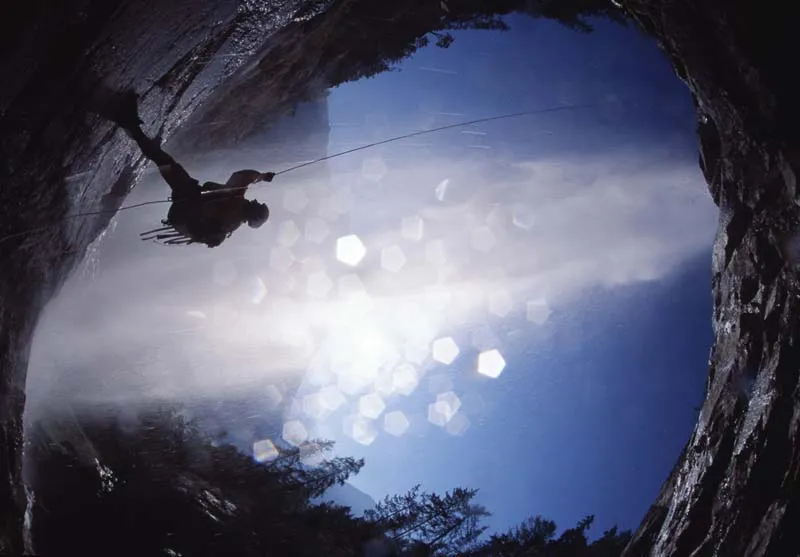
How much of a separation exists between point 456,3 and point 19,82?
10009mm

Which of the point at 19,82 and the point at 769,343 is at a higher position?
the point at 19,82

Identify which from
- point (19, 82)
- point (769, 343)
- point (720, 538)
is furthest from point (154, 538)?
point (769, 343)

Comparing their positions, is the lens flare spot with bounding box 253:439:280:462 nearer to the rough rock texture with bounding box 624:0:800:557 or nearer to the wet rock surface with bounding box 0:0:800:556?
the wet rock surface with bounding box 0:0:800:556

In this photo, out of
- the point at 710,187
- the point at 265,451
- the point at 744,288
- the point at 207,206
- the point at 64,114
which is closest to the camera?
the point at 64,114

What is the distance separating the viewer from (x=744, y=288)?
21.7 ft

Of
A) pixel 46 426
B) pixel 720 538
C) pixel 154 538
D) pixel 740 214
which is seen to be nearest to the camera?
pixel 720 538

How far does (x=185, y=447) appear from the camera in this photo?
11.6 metres

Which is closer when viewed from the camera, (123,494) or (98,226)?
(123,494)

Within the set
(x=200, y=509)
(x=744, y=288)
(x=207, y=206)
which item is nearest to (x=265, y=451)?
(x=200, y=509)

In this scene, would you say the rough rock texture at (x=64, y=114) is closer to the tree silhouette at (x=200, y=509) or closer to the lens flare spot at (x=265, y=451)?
the tree silhouette at (x=200, y=509)

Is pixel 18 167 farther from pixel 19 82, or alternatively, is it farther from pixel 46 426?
pixel 46 426

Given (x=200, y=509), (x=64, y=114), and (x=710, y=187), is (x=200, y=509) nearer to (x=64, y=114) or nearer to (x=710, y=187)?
(x=64, y=114)

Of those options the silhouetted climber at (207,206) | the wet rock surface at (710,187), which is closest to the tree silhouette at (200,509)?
the wet rock surface at (710,187)

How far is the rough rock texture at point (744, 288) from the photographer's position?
16.5 ft
